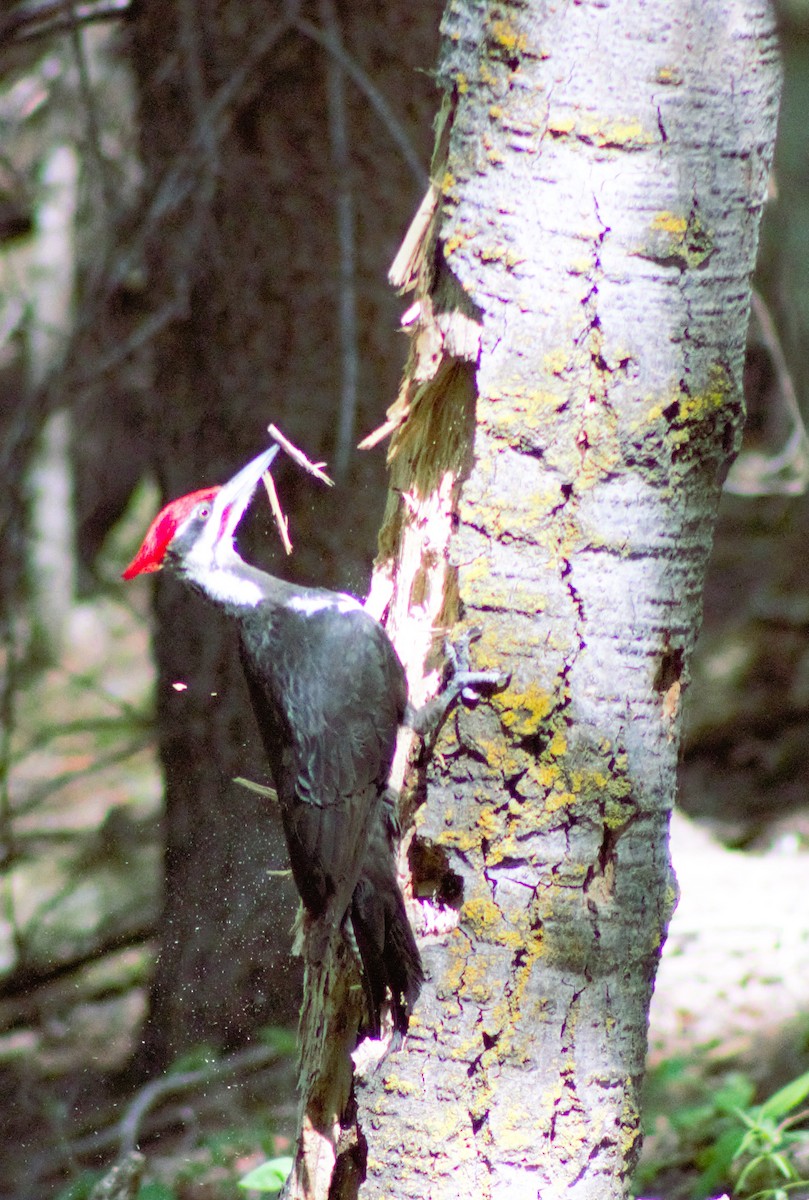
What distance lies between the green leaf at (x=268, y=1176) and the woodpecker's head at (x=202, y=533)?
1248 mm

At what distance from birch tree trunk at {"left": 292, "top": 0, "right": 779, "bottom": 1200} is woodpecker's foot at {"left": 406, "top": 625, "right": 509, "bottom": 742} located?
3cm

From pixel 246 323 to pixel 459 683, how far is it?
7.35 ft

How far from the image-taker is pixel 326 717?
2.52 meters

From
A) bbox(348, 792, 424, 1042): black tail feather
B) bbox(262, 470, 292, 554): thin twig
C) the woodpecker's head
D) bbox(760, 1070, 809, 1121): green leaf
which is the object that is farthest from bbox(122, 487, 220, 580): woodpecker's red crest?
bbox(760, 1070, 809, 1121): green leaf

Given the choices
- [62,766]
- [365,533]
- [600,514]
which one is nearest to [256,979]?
[365,533]

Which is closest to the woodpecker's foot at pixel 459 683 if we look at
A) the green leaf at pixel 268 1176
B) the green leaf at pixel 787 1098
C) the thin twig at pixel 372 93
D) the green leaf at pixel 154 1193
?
the green leaf at pixel 268 1176

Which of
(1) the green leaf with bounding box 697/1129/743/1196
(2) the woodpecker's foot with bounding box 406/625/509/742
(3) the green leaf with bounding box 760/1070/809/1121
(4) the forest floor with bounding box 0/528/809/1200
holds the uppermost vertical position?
(2) the woodpecker's foot with bounding box 406/625/509/742

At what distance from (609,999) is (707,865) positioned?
9.63 ft

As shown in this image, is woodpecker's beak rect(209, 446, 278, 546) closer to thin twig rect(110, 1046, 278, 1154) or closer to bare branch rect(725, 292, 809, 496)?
bare branch rect(725, 292, 809, 496)

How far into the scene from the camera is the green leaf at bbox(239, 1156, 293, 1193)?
249 cm

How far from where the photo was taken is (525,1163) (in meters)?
1.95

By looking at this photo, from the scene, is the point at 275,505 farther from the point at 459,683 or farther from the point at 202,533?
the point at 459,683

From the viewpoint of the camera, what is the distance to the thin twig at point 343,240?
3.66 metres

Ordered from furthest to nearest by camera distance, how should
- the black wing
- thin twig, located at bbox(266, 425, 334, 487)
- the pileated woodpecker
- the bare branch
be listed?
the bare branch < thin twig, located at bbox(266, 425, 334, 487) < the black wing < the pileated woodpecker
